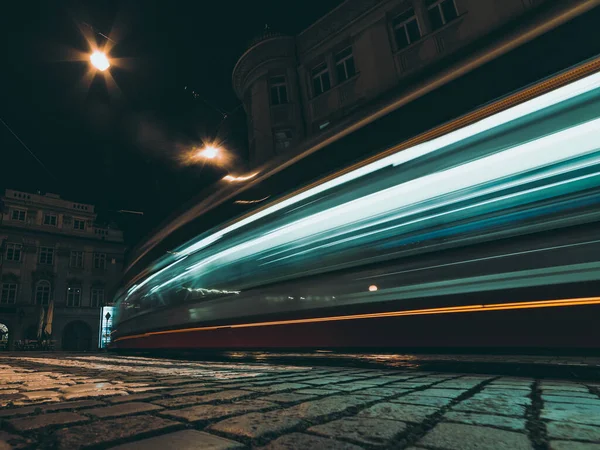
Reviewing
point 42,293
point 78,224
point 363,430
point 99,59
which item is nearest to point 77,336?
point 42,293

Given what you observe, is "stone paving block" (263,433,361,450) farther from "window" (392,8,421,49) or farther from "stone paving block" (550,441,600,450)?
"window" (392,8,421,49)

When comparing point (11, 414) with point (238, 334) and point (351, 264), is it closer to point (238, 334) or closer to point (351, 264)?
point (351, 264)

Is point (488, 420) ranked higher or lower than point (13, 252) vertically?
lower

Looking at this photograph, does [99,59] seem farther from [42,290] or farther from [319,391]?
[42,290]

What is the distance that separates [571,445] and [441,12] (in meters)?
13.2

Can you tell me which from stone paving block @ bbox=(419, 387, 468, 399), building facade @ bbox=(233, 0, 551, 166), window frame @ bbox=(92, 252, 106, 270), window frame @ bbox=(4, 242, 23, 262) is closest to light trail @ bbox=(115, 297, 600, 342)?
stone paving block @ bbox=(419, 387, 468, 399)

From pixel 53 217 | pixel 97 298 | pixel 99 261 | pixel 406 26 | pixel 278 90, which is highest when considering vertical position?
pixel 53 217

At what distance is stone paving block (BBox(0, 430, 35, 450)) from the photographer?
981 mm

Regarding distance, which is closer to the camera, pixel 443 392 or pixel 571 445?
pixel 571 445

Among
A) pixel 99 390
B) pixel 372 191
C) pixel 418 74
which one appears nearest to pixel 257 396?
pixel 99 390

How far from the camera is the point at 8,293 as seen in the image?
27.9 metres

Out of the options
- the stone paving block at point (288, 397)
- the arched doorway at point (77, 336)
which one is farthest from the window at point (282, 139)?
the arched doorway at point (77, 336)

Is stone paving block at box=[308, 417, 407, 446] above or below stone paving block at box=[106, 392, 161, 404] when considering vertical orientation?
below

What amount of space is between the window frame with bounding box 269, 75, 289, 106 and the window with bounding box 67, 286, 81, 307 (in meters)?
28.5
